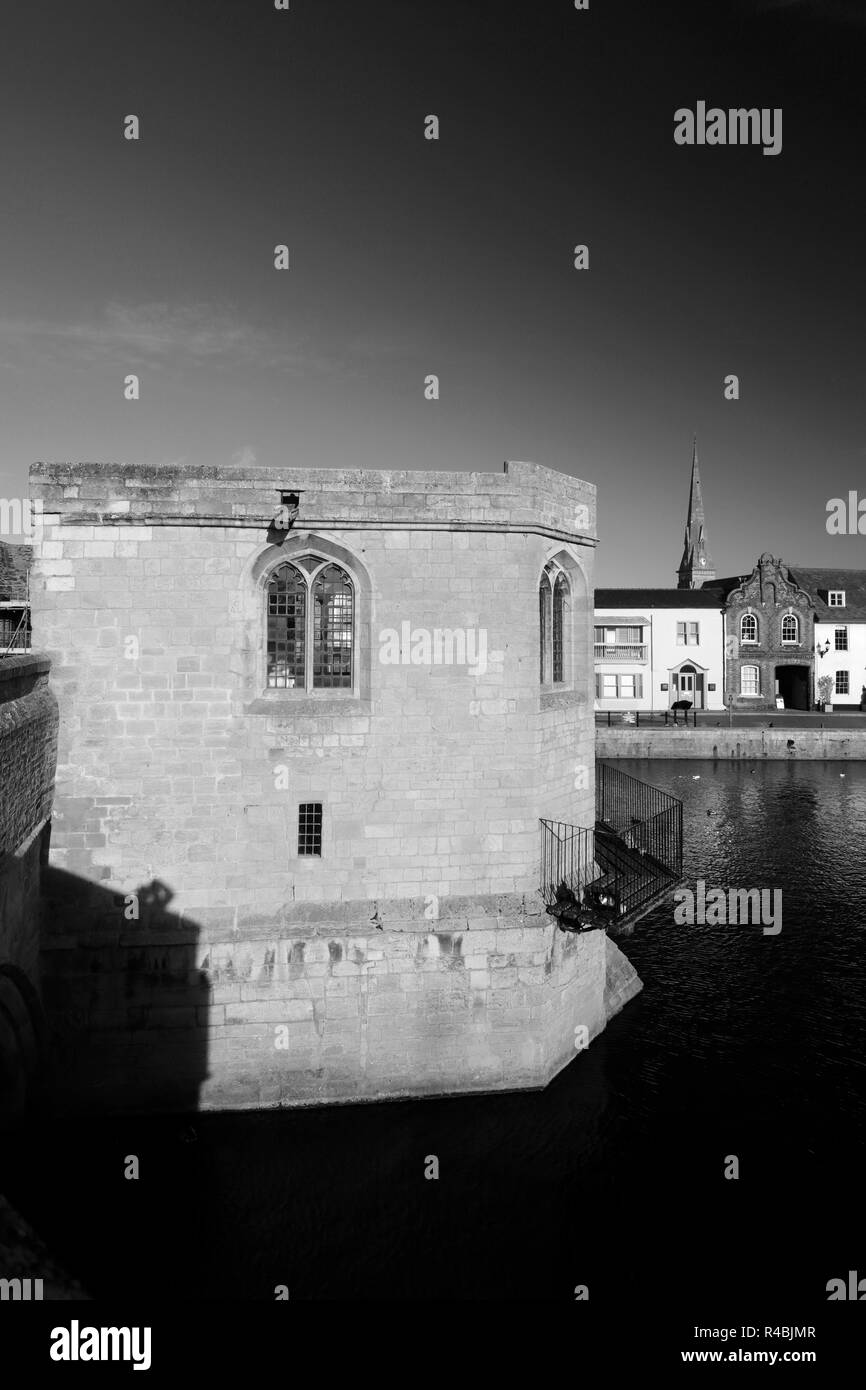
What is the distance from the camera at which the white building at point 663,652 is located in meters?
60.1

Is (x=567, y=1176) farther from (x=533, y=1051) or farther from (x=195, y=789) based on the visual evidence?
(x=195, y=789)

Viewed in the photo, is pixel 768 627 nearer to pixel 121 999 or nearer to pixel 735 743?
pixel 735 743

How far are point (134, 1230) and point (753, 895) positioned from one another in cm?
1980

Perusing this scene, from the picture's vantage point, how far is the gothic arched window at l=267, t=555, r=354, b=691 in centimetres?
1291

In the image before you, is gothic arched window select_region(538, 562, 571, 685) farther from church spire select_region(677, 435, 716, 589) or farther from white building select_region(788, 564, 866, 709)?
church spire select_region(677, 435, 716, 589)

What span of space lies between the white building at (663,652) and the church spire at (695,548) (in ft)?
74.5

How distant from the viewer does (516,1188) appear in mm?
11602

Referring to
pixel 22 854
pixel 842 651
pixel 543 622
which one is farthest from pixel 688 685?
pixel 22 854

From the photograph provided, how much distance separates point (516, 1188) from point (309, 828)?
6191mm

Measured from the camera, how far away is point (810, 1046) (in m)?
15.6

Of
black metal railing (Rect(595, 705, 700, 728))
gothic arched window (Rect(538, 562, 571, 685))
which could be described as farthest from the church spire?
gothic arched window (Rect(538, 562, 571, 685))

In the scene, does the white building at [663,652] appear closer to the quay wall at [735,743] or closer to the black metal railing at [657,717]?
the black metal railing at [657,717]

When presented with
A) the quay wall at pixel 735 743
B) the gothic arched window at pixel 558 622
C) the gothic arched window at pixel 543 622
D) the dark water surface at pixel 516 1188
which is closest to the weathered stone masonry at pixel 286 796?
the dark water surface at pixel 516 1188
